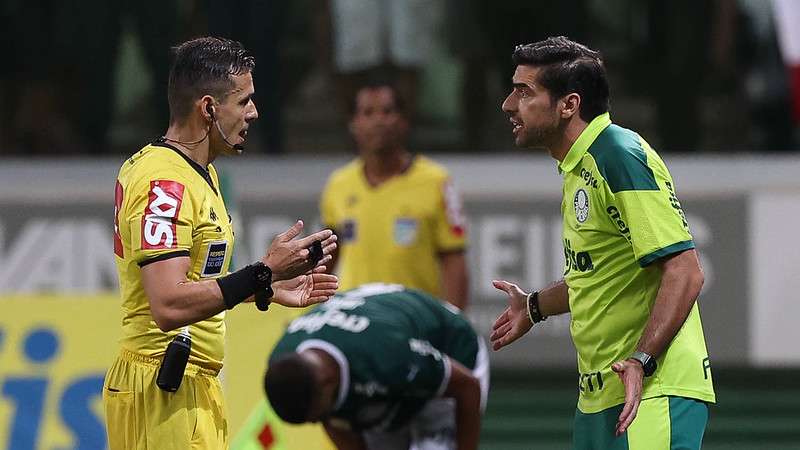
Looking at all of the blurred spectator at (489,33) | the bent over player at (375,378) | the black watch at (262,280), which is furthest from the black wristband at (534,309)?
the blurred spectator at (489,33)

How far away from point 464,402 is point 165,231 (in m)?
0.98

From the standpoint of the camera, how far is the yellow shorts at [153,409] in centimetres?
466

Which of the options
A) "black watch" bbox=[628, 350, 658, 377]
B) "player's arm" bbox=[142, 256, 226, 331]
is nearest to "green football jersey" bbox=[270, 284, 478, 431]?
"player's arm" bbox=[142, 256, 226, 331]

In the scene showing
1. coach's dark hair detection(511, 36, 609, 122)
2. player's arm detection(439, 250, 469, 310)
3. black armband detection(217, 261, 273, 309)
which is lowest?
player's arm detection(439, 250, 469, 310)

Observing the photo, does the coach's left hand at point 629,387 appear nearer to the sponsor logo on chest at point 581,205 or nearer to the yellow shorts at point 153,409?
the sponsor logo on chest at point 581,205

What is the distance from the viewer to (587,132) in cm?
466

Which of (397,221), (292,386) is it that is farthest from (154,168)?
(397,221)

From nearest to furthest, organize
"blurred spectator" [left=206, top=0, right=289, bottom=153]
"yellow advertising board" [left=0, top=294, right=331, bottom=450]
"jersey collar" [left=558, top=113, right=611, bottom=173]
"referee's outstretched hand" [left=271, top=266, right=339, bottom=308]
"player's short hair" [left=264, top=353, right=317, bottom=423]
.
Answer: "player's short hair" [left=264, top=353, right=317, bottom=423] < "jersey collar" [left=558, top=113, right=611, bottom=173] < "referee's outstretched hand" [left=271, top=266, right=339, bottom=308] < "yellow advertising board" [left=0, top=294, right=331, bottom=450] < "blurred spectator" [left=206, top=0, right=289, bottom=153]

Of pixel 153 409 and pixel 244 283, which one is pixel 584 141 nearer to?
pixel 244 283

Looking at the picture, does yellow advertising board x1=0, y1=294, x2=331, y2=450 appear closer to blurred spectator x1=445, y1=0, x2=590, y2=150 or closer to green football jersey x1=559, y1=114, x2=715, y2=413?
green football jersey x1=559, y1=114, x2=715, y2=413

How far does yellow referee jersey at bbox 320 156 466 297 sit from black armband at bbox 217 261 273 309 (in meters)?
3.40

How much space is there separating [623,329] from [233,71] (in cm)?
137

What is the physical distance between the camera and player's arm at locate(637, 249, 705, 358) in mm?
4387

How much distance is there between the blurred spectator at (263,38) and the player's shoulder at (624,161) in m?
6.71
